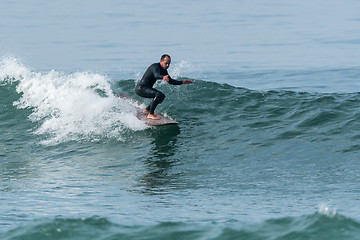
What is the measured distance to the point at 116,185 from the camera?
10328mm

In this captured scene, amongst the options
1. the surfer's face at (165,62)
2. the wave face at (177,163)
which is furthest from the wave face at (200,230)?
the surfer's face at (165,62)

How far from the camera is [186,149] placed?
1303 centimetres

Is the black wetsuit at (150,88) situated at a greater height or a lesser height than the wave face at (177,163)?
greater

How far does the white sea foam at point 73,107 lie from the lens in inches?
582

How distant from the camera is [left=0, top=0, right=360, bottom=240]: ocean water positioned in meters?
7.11

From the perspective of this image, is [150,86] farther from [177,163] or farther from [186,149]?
[177,163]

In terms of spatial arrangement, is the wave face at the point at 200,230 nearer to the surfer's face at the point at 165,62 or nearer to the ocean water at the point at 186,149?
the ocean water at the point at 186,149

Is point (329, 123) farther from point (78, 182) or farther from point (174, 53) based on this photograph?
point (174, 53)

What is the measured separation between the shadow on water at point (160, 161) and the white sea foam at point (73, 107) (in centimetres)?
71

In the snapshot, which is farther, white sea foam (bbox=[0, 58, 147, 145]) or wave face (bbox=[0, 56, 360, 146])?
white sea foam (bbox=[0, 58, 147, 145])

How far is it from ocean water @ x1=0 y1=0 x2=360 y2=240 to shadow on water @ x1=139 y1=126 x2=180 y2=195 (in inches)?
1.1

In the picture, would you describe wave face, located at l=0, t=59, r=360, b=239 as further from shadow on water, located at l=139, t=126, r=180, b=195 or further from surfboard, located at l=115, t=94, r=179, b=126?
surfboard, located at l=115, t=94, r=179, b=126

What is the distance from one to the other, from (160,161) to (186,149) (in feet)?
3.11

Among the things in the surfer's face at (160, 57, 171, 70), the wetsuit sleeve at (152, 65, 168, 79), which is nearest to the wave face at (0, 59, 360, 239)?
the wetsuit sleeve at (152, 65, 168, 79)
